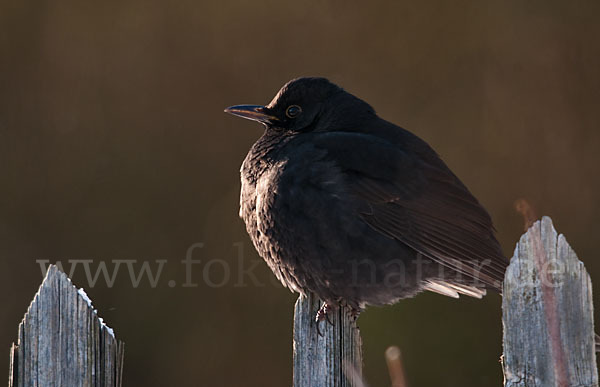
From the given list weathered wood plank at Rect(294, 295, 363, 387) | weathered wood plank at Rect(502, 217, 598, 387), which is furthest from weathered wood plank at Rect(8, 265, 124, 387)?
weathered wood plank at Rect(502, 217, 598, 387)

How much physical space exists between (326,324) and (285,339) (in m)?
2.99

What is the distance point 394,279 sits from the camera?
412 cm

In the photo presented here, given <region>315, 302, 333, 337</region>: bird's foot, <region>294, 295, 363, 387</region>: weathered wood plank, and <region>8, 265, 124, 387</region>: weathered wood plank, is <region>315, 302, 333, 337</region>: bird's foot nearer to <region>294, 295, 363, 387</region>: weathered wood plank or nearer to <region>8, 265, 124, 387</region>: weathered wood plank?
<region>294, 295, 363, 387</region>: weathered wood plank

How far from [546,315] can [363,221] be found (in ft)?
5.60

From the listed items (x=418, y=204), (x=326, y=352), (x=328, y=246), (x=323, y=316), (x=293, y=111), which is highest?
(x=293, y=111)

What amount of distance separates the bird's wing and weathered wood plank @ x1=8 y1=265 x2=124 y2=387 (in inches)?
66.2

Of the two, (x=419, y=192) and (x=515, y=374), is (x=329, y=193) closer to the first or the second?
(x=419, y=192)

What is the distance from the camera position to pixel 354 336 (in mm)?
3051

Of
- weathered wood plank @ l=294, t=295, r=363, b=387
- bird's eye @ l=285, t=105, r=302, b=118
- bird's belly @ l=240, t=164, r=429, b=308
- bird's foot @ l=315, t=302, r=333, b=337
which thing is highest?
bird's eye @ l=285, t=105, r=302, b=118

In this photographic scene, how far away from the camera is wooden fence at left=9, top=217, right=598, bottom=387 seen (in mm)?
2539

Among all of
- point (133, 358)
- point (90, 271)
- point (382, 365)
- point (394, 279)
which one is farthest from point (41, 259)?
point (394, 279)

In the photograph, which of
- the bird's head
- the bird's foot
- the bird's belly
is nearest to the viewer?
the bird's foot

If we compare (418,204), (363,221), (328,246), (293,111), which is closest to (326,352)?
(328,246)

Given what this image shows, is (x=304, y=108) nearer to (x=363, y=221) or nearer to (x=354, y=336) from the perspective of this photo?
(x=363, y=221)
